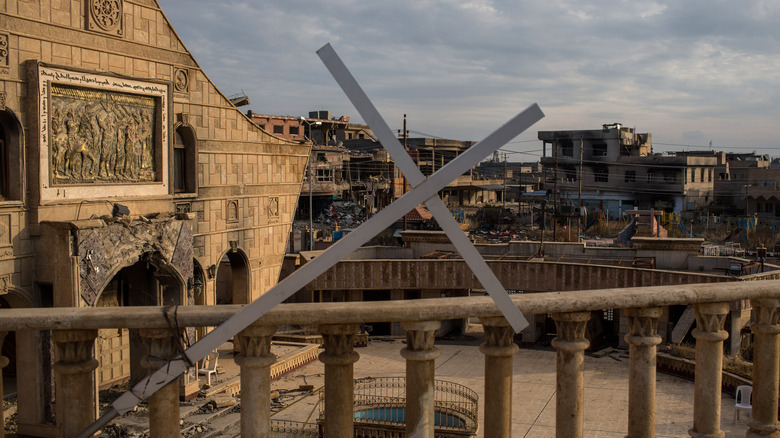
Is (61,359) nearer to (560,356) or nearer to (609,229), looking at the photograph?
(560,356)

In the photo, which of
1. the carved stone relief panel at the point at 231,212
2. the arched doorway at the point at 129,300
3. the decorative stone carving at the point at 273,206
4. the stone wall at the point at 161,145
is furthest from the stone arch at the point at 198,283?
the decorative stone carving at the point at 273,206

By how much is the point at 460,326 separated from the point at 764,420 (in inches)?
1119

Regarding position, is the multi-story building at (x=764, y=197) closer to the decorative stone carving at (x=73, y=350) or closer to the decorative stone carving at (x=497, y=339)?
the decorative stone carving at (x=497, y=339)

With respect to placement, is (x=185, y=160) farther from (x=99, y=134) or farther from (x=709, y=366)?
(x=709, y=366)

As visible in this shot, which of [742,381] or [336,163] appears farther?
[336,163]

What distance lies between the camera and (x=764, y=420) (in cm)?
638

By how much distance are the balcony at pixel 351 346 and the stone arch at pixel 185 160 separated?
1495 centimetres

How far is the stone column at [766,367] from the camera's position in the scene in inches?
251

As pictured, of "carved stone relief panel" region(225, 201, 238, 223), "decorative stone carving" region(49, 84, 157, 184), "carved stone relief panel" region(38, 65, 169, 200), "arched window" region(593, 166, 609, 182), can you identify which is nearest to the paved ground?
"carved stone relief panel" region(225, 201, 238, 223)

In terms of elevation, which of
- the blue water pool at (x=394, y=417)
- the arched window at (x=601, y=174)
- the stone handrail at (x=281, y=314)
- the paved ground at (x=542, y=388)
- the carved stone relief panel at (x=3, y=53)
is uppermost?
the carved stone relief panel at (x=3, y=53)

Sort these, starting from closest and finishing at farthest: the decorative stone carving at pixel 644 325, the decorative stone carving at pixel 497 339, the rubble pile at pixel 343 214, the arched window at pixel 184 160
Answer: the decorative stone carving at pixel 497 339 < the decorative stone carving at pixel 644 325 < the arched window at pixel 184 160 < the rubble pile at pixel 343 214

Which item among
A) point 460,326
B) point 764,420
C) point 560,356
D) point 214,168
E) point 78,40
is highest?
point 78,40

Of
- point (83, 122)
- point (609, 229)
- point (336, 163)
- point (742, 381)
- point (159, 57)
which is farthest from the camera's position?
point (336, 163)

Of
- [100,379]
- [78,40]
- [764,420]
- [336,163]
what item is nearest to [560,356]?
[764,420]
